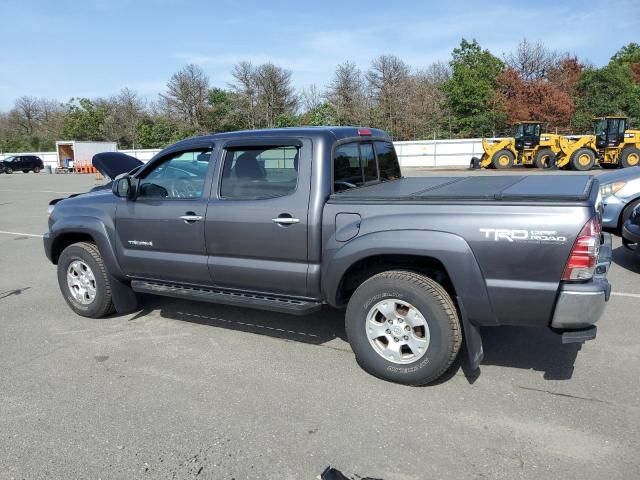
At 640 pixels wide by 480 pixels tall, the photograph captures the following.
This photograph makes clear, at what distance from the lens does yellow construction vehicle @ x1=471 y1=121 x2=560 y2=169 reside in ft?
82.3

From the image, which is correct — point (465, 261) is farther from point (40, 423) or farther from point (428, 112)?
point (428, 112)

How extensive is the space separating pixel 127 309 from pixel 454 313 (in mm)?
3378

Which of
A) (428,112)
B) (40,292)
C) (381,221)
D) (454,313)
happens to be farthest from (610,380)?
(428,112)

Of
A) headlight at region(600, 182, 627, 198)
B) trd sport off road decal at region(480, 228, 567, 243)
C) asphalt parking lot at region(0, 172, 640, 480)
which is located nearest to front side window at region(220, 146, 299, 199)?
asphalt parking lot at region(0, 172, 640, 480)

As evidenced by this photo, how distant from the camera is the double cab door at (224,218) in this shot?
4031mm

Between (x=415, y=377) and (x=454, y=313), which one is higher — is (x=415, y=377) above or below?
below

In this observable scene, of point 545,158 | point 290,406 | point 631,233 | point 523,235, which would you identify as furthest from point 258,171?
point 545,158

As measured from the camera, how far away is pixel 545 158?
25.1m

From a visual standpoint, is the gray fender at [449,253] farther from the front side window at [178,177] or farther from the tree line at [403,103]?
the tree line at [403,103]

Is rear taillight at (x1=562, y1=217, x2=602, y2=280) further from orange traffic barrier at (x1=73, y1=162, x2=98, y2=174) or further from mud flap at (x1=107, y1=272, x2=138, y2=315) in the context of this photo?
orange traffic barrier at (x1=73, y1=162, x2=98, y2=174)

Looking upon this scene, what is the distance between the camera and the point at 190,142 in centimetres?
462

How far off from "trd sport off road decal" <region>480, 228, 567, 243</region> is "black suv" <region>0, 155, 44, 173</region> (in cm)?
5053

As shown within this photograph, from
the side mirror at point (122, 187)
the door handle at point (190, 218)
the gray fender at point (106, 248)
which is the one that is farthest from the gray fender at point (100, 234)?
the door handle at point (190, 218)

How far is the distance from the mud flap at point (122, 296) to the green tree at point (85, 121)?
68.9 meters
